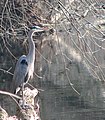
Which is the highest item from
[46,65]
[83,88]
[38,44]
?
[38,44]

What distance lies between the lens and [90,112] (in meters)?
10.2

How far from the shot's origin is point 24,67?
756 centimetres

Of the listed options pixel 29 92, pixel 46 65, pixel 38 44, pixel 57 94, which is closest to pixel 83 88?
pixel 57 94

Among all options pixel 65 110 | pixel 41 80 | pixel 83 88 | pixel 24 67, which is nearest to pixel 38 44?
pixel 41 80

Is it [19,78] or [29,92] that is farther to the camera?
[19,78]

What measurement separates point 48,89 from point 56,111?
7.77 feet

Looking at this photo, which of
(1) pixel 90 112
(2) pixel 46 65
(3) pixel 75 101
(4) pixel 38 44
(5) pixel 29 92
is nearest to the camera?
(5) pixel 29 92

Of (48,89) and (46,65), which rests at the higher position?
(46,65)

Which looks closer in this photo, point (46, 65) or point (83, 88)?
point (83, 88)

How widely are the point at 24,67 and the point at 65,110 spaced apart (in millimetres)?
3116

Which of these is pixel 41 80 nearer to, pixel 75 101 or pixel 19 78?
pixel 75 101

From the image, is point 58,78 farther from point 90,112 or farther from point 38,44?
point 38,44

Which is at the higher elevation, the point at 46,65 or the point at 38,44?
the point at 38,44

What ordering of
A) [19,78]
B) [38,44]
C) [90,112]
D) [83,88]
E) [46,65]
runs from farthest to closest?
[38,44]
[46,65]
[83,88]
[90,112]
[19,78]
